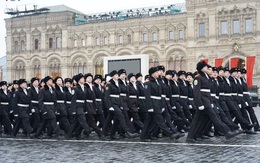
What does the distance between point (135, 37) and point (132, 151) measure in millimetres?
40314

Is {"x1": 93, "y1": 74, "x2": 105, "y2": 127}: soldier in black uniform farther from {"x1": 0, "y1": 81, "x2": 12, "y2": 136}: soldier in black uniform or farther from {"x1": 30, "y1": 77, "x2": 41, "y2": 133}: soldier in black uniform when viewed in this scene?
{"x1": 0, "y1": 81, "x2": 12, "y2": 136}: soldier in black uniform

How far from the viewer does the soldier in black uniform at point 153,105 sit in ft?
36.8

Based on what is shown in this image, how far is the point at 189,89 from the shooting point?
45.7ft

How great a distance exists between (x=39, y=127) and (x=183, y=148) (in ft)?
16.8

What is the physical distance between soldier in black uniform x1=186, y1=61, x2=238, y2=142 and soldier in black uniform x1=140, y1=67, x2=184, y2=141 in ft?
1.90

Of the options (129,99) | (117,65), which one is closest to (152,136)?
(129,99)

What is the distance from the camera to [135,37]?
49.3 m

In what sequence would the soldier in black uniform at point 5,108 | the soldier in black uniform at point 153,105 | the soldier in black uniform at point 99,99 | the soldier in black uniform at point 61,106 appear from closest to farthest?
the soldier in black uniform at point 153,105, the soldier in black uniform at point 99,99, the soldier in black uniform at point 61,106, the soldier in black uniform at point 5,108

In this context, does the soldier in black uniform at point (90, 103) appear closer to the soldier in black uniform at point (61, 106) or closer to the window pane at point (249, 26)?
the soldier in black uniform at point (61, 106)

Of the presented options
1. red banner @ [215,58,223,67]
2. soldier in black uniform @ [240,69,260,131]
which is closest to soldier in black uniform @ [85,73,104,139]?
soldier in black uniform @ [240,69,260,131]

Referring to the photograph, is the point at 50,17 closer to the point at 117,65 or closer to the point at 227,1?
the point at 227,1

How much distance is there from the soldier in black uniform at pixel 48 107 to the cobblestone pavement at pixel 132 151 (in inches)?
35.1

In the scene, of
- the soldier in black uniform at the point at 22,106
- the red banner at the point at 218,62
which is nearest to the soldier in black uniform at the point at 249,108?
the soldier in black uniform at the point at 22,106

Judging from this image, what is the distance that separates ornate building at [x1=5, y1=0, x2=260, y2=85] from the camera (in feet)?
143
